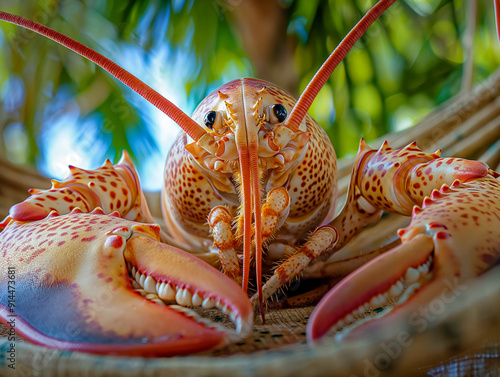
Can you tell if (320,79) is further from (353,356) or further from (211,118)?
(353,356)

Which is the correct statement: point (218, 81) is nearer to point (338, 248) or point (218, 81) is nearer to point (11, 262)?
point (338, 248)

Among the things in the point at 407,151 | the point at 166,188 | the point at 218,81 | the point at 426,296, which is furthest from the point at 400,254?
the point at 218,81

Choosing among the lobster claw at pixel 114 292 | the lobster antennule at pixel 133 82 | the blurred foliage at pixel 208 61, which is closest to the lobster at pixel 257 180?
the lobster antennule at pixel 133 82

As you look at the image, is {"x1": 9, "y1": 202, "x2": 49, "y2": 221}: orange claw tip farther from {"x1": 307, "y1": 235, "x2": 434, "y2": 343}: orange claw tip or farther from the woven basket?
{"x1": 307, "y1": 235, "x2": 434, "y2": 343}: orange claw tip

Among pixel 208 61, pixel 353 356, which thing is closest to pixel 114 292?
pixel 353 356

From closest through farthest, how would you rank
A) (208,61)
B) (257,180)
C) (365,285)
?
(365,285) < (257,180) < (208,61)

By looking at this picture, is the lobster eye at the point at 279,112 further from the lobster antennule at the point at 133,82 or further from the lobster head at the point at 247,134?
the lobster antennule at the point at 133,82
